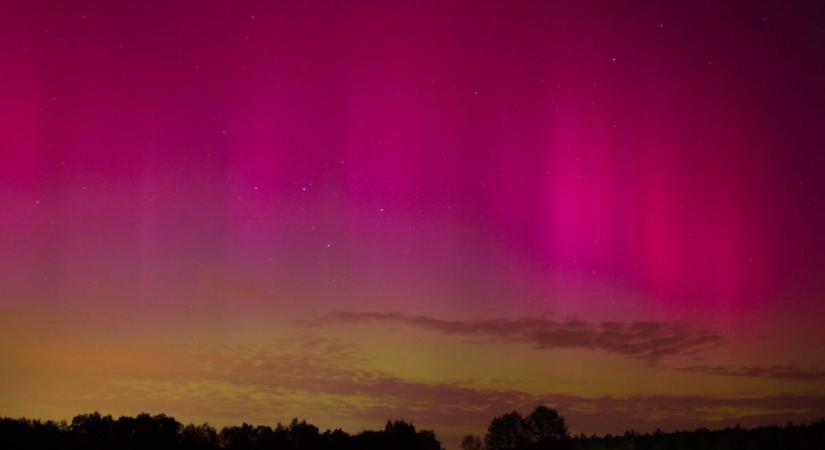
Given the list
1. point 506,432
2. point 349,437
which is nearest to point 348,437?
point 349,437

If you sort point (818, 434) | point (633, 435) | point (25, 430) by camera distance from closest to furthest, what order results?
point (818, 434), point (633, 435), point (25, 430)

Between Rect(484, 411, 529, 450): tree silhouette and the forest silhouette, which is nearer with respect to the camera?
the forest silhouette

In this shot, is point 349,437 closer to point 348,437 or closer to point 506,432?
point 348,437

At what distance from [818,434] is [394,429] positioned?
241 feet

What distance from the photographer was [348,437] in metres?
87.6

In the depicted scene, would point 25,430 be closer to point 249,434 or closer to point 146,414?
point 146,414

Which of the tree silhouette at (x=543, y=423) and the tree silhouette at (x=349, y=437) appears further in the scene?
the tree silhouette at (x=543, y=423)

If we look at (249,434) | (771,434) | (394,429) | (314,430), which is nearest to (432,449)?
(394,429)

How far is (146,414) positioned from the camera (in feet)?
278

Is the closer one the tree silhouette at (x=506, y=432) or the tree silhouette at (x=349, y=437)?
the tree silhouette at (x=349, y=437)

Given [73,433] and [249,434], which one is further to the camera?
[249,434]

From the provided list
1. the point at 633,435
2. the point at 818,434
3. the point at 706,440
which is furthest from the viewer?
the point at 633,435

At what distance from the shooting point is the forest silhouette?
25922 millimetres

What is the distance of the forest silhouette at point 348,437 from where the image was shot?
25.9m
